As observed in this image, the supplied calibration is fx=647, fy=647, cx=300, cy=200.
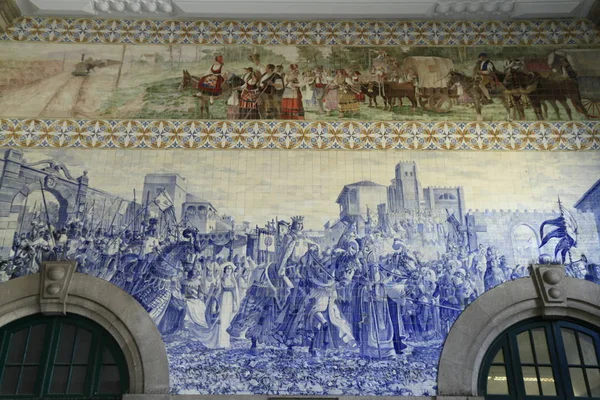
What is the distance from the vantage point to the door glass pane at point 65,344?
740cm

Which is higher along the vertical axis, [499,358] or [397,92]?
[397,92]

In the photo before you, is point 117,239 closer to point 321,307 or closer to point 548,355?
point 321,307

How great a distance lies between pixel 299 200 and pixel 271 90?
1.71 metres

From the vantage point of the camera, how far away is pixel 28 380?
7.32m

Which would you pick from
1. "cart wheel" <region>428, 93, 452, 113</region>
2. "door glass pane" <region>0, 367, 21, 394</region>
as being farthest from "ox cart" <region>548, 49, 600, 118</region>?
"door glass pane" <region>0, 367, 21, 394</region>

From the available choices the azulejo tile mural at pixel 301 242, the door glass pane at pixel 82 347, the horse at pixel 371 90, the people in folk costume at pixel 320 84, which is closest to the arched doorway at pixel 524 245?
the azulejo tile mural at pixel 301 242

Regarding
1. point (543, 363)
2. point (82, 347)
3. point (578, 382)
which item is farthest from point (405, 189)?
point (82, 347)

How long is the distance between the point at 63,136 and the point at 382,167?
4183mm

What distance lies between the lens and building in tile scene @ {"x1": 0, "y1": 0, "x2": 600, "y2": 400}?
24.1ft

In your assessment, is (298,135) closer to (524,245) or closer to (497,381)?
(524,245)

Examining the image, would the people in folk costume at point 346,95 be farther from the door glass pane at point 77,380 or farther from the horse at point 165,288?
the door glass pane at point 77,380

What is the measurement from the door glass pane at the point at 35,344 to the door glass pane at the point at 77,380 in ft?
1.50

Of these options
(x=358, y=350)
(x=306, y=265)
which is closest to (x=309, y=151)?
(x=306, y=265)

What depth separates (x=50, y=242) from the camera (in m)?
7.87
